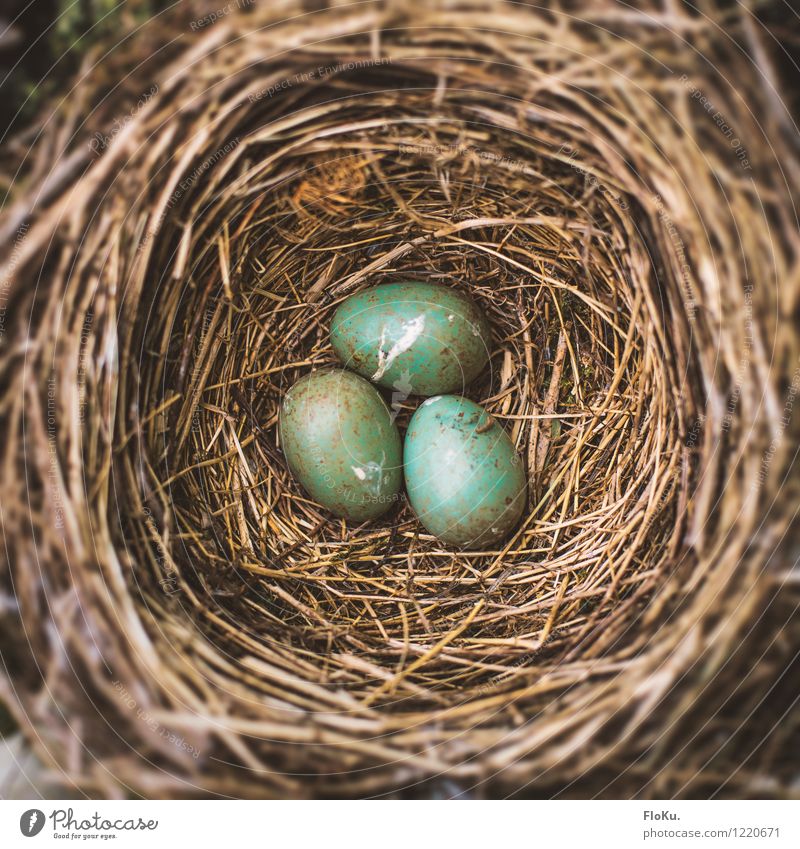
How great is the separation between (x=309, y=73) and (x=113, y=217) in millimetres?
303

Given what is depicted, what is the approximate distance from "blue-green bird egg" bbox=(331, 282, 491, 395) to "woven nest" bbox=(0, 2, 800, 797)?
0.14 metres

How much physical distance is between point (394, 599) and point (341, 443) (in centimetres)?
26

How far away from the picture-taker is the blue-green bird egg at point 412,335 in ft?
3.35

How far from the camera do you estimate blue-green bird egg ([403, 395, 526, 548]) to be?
994 millimetres

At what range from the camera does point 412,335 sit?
102cm

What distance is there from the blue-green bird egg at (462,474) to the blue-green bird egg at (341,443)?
0.05m
